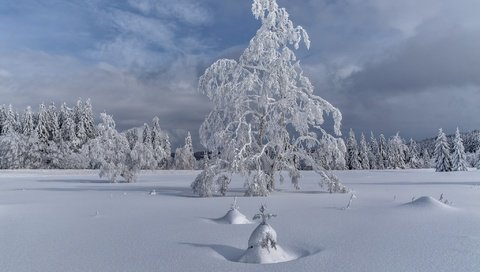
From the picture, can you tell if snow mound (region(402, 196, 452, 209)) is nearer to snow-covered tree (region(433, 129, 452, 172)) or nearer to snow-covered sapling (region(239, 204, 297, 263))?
snow-covered sapling (region(239, 204, 297, 263))

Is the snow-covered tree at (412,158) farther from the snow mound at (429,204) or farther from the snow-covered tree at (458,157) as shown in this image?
the snow mound at (429,204)

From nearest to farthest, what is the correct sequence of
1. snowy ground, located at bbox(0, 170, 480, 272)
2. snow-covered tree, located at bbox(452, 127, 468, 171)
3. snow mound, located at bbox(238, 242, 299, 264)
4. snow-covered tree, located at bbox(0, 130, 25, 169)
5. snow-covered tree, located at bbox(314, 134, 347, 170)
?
snowy ground, located at bbox(0, 170, 480, 272) < snow mound, located at bbox(238, 242, 299, 264) < snow-covered tree, located at bbox(314, 134, 347, 170) < snow-covered tree, located at bbox(0, 130, 25, 169) < snow-covered tree, located at bbox(452, 127, 468, 171)

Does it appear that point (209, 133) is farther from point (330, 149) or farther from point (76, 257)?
point (76, 257)

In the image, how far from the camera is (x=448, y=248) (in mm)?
6891

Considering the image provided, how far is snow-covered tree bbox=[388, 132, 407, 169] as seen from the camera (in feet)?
306

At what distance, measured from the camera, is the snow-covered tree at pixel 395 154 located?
9312 centimetres

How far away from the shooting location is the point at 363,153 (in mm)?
88562

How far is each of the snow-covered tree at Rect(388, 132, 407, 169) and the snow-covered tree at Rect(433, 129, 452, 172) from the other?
28792 mm

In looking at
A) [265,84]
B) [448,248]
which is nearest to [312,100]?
[265,84]

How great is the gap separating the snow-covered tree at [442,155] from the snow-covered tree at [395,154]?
28792 mm

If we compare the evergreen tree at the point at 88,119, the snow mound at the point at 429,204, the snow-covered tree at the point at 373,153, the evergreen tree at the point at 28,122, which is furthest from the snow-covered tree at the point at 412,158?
the snow mound at the point at 429,204

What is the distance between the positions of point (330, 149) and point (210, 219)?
10507mm

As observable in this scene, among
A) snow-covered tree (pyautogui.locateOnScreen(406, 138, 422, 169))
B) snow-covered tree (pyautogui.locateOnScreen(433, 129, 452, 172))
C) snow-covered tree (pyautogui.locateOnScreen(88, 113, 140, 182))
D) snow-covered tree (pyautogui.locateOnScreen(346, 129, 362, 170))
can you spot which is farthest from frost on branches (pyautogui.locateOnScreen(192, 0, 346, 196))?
snow-covered tree (pyautogui.locateOnScreen(406, 138, 422, 169))

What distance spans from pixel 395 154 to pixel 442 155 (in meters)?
31.3
